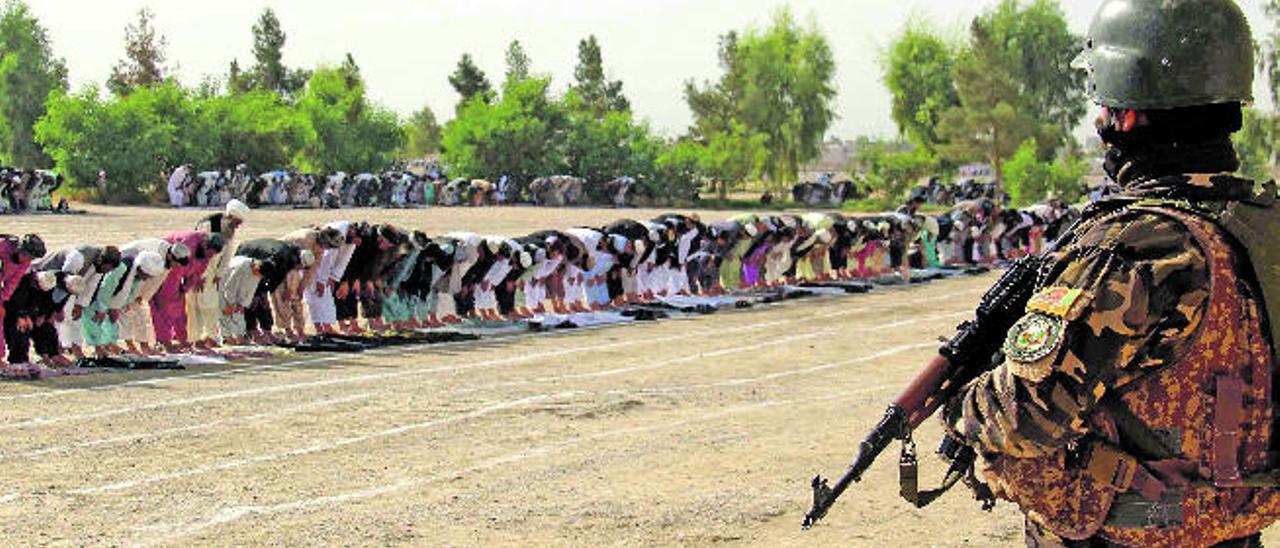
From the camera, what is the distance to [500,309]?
19.6m

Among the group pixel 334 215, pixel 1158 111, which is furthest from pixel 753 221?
pixel 334 215

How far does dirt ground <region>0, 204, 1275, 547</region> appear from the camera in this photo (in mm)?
8016

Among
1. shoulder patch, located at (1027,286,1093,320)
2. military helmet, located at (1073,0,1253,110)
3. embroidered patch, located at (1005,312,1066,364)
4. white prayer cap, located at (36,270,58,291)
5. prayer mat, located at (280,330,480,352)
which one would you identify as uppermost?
military helmet, located at (1073,0,1253,110)

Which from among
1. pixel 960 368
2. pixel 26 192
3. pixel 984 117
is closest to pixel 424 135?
pixel 984 117

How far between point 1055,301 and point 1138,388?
0.96ft

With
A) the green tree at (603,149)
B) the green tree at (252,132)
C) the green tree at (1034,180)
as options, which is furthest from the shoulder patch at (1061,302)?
the green tree at (603,149)

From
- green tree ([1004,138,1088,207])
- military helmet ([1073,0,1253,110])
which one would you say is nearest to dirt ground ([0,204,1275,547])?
military helmet ([1073,0,1253,110])

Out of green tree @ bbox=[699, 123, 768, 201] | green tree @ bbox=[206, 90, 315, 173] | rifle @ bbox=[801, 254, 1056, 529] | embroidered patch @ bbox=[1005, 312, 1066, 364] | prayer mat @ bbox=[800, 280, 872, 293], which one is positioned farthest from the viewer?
green tree @ bbox=[699, 123, 768, 201]

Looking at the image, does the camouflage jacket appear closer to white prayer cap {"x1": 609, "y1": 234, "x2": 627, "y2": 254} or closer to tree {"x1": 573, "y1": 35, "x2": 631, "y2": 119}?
white prayer cap {"x1": 609, "y1": 234, "x2": 627, "y2": 254}

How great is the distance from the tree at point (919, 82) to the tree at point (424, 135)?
48433 millimetres

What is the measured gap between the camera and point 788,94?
77.9 metres

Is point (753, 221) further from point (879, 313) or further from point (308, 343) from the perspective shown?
point (308, 343)

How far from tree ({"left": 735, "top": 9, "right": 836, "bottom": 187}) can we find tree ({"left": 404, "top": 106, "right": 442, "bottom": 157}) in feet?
145

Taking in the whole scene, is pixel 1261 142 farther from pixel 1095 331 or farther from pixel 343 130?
pixel 1095 331
